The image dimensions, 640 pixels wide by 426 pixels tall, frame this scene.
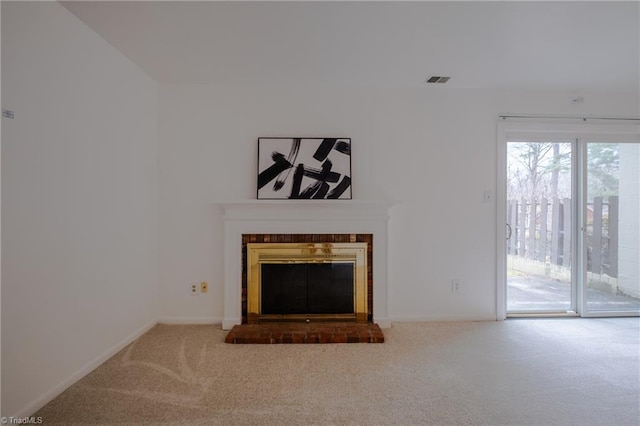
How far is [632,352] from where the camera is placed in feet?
7.90

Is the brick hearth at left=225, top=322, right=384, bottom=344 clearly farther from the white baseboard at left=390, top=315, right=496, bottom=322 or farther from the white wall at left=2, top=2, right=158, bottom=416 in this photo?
the white wall at left=2, top=2, right=158, bottom=416

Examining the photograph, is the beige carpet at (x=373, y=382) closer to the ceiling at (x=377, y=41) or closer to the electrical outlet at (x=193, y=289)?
the electrical outlet at (x=193, y=289)

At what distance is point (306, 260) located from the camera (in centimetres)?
287

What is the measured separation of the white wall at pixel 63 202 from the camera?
5.14 ft

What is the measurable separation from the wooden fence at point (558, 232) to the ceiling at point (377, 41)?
1193mm

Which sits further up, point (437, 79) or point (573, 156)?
point (437, 79)

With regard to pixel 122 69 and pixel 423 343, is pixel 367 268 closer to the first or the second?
pixel 423 343

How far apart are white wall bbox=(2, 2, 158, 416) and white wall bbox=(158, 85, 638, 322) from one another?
39 centimetres

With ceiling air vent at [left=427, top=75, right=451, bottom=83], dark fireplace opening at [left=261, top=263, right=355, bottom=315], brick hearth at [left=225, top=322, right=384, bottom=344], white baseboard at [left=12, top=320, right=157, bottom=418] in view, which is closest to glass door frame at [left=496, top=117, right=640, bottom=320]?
ceiling air vent at [left=427, top=75, right=451, bottom=83]

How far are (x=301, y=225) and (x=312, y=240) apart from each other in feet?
0.59

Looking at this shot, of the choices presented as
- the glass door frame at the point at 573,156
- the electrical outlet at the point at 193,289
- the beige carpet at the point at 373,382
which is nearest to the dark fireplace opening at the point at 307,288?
the beige carpet at the point at 373,382

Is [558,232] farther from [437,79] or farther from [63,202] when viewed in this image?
[63,202]

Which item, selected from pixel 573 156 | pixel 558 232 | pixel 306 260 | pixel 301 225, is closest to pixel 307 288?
pixel 306 260

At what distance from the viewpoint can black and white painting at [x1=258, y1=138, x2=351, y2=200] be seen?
9.39ft
